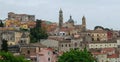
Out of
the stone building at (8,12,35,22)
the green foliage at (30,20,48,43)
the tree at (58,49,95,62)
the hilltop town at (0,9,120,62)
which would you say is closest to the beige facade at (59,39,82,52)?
the hilltop town at (0,9,120,62)

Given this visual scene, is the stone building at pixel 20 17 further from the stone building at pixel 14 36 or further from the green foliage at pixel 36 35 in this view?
the stone building at pixel 14 36

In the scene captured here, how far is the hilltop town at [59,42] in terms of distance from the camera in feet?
259

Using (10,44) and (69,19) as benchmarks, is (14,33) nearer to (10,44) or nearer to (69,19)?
(10,44)

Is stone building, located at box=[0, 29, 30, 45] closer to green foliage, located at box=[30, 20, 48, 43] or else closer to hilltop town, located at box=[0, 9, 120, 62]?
hilltop town, located at box=[0, 9, 120, 62]

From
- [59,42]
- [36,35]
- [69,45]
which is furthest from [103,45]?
[36,35]

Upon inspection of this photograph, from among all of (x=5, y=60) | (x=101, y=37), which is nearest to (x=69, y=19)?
→ (x=101, y=37)

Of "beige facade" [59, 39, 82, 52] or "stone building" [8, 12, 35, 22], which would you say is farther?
"stone building" [8, 12, 35, 22]

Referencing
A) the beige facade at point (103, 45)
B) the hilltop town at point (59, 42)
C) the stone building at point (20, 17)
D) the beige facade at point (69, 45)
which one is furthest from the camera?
the stone building at point (20, 17)

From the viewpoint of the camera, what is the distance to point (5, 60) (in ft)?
148

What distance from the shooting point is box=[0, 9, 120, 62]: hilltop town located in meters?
78.8

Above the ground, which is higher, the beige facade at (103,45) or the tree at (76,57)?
the tree at (76,57)

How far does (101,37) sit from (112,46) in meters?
10.5

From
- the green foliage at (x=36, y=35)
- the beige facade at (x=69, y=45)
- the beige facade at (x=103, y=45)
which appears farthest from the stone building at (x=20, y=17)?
the beige facade at (x=69, y=45)

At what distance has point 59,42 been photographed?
91438 millimetres
